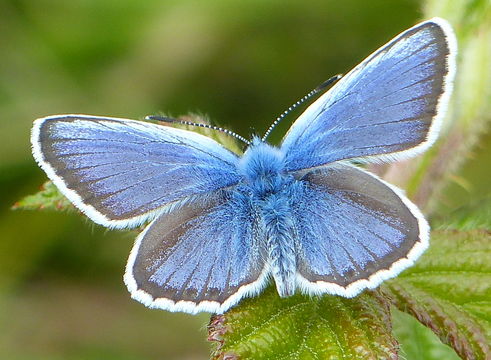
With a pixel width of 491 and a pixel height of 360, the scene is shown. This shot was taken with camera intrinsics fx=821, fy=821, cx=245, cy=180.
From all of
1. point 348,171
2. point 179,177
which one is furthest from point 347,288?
point 179,177

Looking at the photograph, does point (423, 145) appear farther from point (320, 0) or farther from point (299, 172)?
point (320, 0)

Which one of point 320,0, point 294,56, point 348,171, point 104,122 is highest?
point 320,0

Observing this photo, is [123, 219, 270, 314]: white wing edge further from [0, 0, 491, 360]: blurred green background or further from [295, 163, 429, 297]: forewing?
[0, 0, 491, 360]: blurred green background

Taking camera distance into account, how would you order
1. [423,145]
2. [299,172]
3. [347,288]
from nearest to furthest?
[347,288], [423,145], [299,172]

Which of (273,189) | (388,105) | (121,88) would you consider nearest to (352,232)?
(273,189)

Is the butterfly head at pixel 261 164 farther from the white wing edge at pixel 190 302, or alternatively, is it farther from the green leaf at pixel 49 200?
the green leaf at pixel 49 200

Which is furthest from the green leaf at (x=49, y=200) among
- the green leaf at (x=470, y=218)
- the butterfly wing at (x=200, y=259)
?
the green leaf at (x=470, y=218)

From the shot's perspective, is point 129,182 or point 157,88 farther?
point 157,88
